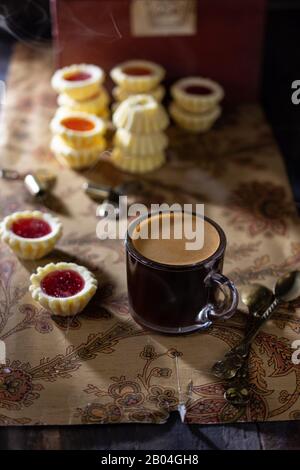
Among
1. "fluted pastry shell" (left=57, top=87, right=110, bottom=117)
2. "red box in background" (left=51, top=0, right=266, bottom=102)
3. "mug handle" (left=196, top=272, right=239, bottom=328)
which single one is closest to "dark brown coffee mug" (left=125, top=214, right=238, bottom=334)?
"mug handle" (left=196, top=272, right=239, bottom=328)

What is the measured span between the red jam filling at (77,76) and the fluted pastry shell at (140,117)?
0.16 m

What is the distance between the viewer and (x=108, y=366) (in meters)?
0.76

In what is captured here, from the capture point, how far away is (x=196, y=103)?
1.20 m

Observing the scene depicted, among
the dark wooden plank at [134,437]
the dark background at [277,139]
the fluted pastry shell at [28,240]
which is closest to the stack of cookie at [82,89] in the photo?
the dark background at [277,139]

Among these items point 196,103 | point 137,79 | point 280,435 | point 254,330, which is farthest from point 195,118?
point 280,435

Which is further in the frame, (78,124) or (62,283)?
(78,124)

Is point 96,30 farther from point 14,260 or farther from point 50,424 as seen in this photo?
point 50,424

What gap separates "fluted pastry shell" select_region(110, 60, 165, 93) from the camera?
1.21m

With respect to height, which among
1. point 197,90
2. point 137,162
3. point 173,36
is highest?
point 173,36

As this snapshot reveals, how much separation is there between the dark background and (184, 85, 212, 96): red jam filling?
0.47 ft

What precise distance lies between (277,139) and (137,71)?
0.30m

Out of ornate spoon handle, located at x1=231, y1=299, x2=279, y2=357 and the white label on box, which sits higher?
the white label on box

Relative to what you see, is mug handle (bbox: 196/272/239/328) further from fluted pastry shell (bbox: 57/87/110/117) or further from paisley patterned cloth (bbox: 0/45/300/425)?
fluted pastry shell (bbox: 57/87/110/117)

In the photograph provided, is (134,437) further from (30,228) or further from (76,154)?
(76,154)
